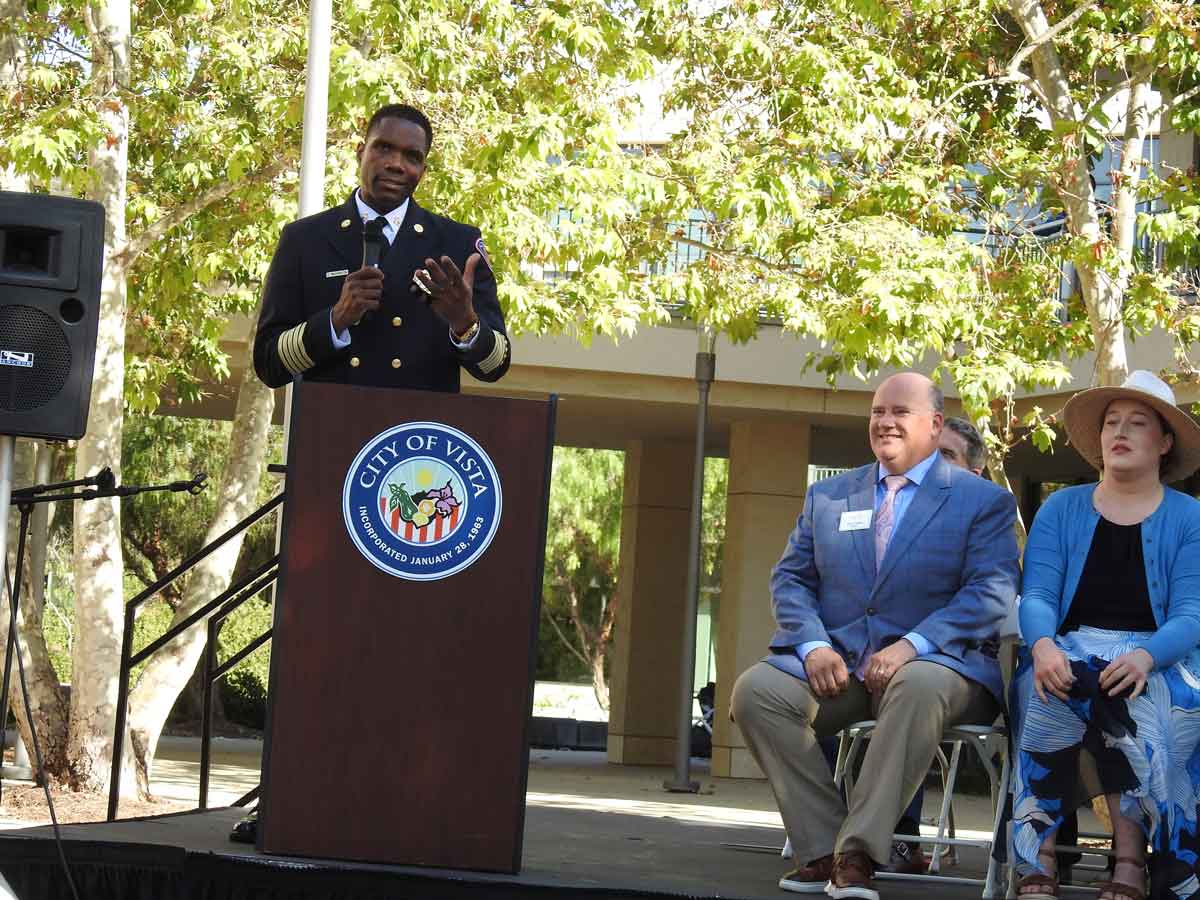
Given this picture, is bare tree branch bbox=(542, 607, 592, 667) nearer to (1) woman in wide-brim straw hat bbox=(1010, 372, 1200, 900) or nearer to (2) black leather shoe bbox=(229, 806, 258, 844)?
(1) woman in wide-brim straw hat bbox=(1010, 372, 1200, 900)

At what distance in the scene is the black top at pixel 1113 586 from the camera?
4723mm

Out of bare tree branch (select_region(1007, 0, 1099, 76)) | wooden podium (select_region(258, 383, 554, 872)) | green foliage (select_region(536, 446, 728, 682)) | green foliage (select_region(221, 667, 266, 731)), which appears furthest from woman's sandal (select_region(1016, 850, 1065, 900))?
green foliage (select_region(536, 446, 728, 682))

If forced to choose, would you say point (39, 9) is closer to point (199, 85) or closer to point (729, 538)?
point (199, 85)

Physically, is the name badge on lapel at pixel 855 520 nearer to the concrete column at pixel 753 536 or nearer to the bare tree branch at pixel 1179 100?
the bare tree branch at pixel 1179 100

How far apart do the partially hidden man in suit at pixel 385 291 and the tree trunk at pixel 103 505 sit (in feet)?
21.6

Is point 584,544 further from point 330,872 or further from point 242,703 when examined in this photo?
point 330,872

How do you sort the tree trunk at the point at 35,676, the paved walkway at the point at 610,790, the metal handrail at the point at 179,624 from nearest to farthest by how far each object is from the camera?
the metal handrail at the point at 179,624
the tree trunk at the point at 35,676
the paved walkway at the point at 610,790

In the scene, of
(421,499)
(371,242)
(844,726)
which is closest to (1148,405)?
(844,726)

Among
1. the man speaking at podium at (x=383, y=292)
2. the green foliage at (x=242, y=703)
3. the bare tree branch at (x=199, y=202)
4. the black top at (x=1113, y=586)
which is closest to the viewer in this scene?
the man speaking at podium at (x=383, y=292)

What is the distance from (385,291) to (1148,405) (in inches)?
87.2

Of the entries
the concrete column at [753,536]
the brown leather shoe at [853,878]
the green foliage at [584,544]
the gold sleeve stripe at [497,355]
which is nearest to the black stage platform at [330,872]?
the brown leather shoe at [853,878]

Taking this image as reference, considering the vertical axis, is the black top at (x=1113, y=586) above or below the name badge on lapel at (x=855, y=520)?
below

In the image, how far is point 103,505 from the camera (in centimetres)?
1103

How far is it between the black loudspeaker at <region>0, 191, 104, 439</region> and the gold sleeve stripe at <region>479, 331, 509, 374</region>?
3.59ft
